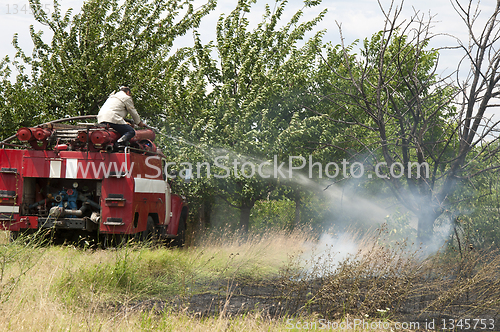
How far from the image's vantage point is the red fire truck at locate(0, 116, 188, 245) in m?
8.16

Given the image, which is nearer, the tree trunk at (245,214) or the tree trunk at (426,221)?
the tree trunk at (426,221)

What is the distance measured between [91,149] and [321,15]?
810 cm

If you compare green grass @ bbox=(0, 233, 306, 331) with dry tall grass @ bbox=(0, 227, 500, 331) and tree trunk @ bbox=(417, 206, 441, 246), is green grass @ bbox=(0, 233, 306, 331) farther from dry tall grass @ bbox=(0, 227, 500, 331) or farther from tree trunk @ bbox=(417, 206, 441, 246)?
tree trunk @ bbox=(417, 206, 441, 246)

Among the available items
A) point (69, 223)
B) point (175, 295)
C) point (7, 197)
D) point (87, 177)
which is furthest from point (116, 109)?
point (175, 295)

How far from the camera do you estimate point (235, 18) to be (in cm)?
1311

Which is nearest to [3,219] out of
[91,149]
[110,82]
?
[91,149]

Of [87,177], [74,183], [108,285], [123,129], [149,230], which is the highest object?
[123,129]

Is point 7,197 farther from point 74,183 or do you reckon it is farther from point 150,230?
point 150,230

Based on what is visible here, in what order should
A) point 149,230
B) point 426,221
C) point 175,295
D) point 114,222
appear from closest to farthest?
point 175,295 → point 114,222 → point 426,221 → point 149,230

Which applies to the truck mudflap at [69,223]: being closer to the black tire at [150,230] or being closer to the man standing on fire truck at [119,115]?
the black tire at [150,230]

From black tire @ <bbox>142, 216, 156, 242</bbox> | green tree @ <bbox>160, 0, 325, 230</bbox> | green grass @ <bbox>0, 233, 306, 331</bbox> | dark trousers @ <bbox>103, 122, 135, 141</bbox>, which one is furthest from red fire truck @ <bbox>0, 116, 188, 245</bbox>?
green tree @ <bbox>160, 0, 325, 230</bbox>

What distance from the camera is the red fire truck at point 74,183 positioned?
8.16 metres

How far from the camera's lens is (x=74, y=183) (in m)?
8.50

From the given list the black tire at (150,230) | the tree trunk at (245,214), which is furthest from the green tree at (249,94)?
the black tire at (150,230)
